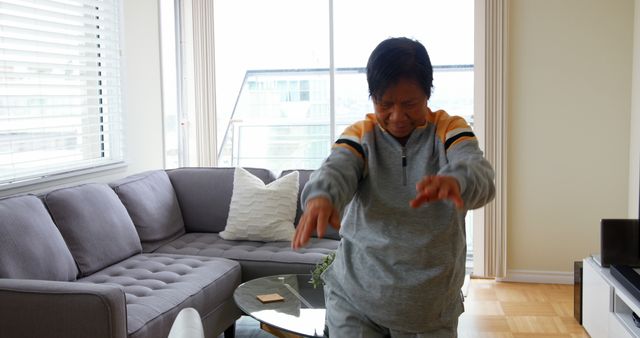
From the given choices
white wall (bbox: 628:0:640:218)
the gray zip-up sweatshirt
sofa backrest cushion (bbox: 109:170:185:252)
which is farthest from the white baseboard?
the gray zip-up sweatshirt

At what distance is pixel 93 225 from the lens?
334cm

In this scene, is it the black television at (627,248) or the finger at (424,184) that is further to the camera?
the black television at (627,248)

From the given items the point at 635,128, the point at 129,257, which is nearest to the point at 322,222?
the point at 129,257

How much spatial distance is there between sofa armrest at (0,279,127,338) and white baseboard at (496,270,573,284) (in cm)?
313

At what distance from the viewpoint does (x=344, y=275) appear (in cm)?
137

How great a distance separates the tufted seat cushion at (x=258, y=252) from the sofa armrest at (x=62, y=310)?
1180mm

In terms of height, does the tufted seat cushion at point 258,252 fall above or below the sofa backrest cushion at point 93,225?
below

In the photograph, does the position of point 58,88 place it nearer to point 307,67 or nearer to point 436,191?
point 307,67

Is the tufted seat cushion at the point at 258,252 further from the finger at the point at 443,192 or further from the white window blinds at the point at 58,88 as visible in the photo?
the finger at the point at 443,192

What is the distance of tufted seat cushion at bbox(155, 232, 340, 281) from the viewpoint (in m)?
3.56

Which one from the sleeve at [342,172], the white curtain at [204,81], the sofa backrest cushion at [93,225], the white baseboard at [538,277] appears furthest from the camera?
the white curtain at [204,81]

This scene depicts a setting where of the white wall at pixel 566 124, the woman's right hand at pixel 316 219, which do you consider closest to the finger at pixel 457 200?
Result: the woman's right hand at pixel 316 219

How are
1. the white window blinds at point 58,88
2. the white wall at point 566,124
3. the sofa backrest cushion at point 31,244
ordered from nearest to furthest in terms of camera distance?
1. the sofa backrest cushion at point 31,244
2. the white window blinds at point 58,88
3. the white wall at point 566,124

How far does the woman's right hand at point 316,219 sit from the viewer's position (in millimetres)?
1178
